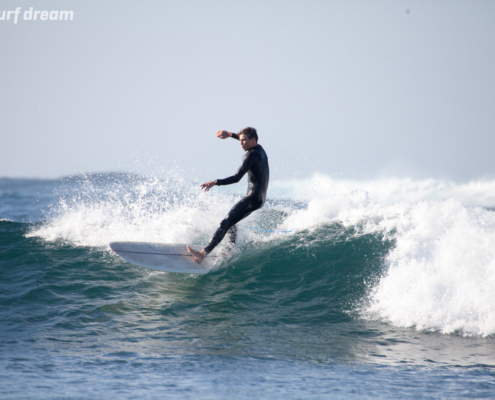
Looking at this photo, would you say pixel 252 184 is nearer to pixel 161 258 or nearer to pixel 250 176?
pixel 250 176

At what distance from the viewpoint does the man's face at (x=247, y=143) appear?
5.82 metres

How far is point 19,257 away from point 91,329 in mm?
3745

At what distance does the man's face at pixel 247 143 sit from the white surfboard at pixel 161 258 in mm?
1990

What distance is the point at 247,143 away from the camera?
229 inches

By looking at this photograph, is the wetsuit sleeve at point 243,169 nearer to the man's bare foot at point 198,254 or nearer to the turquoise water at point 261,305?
the man's bare foot at point 198,254

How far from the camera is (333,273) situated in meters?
6.58

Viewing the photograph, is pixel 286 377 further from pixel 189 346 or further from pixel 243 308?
pixel 243 308

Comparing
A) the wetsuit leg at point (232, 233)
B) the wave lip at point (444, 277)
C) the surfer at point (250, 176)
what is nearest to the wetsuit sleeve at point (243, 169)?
the surfer at point (250, 176)

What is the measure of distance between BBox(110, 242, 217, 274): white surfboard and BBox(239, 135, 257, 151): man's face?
199 cm

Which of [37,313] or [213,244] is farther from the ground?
[213,244]

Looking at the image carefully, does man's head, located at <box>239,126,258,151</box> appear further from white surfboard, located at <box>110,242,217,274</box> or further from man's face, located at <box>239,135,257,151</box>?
white surfboard, located at <box>110,242,217,274</box>

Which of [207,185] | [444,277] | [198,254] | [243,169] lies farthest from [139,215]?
[444,277]

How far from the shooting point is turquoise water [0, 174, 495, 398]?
360 cm

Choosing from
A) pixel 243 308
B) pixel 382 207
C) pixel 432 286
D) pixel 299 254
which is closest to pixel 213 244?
pixel 243 308
